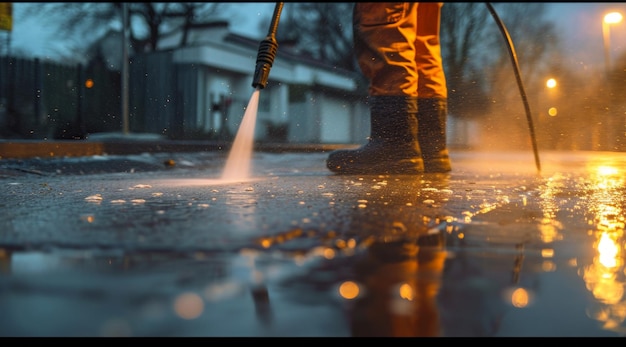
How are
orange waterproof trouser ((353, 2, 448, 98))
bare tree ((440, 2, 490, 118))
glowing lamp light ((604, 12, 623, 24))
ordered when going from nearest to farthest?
orange waterproof trouser ((353, 2, 448, 98)) < bare tree ((440, 2, 490, 118)) < glowing lamp light ((604, 12, 623, 24))

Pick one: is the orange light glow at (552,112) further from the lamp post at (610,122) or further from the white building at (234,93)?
the white building at (234,93)

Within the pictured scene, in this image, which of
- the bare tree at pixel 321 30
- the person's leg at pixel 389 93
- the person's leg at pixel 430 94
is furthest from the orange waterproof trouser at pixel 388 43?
the bare tree at pixel 321 30

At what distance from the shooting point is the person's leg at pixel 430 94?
416 centimetres

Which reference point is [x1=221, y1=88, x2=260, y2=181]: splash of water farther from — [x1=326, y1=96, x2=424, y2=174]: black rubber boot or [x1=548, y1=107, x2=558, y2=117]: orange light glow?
[x1=548, y1=107, x2=558, y2=117]: orange light glow

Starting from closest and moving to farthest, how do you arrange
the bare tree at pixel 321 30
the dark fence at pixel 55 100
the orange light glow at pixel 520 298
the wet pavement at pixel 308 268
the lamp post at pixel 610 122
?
1. the wet pavement at pixel 308 268
2. the orange light glow at pixel 520 298
3. the lamp post at pixel 610 122
4. the dark fence at pixel 55 100
5. the bare tree at pixel 321 30

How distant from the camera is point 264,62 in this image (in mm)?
3039

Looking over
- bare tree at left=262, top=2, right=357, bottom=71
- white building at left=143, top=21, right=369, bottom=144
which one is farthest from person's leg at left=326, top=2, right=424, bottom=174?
bare tree at left=262, top=2, right=357, bottom=71

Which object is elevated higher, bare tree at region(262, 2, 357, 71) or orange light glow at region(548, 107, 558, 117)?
bare tree at region(262, 2, 357, 71)

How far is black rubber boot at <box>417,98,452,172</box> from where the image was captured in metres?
4.18

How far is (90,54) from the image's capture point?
1065 inches

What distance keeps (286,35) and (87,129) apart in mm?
20701

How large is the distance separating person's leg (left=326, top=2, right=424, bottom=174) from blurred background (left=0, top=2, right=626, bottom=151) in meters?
2.63

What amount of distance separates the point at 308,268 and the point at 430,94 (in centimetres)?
319

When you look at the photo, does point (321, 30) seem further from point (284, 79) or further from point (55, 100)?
point (55, 100)
